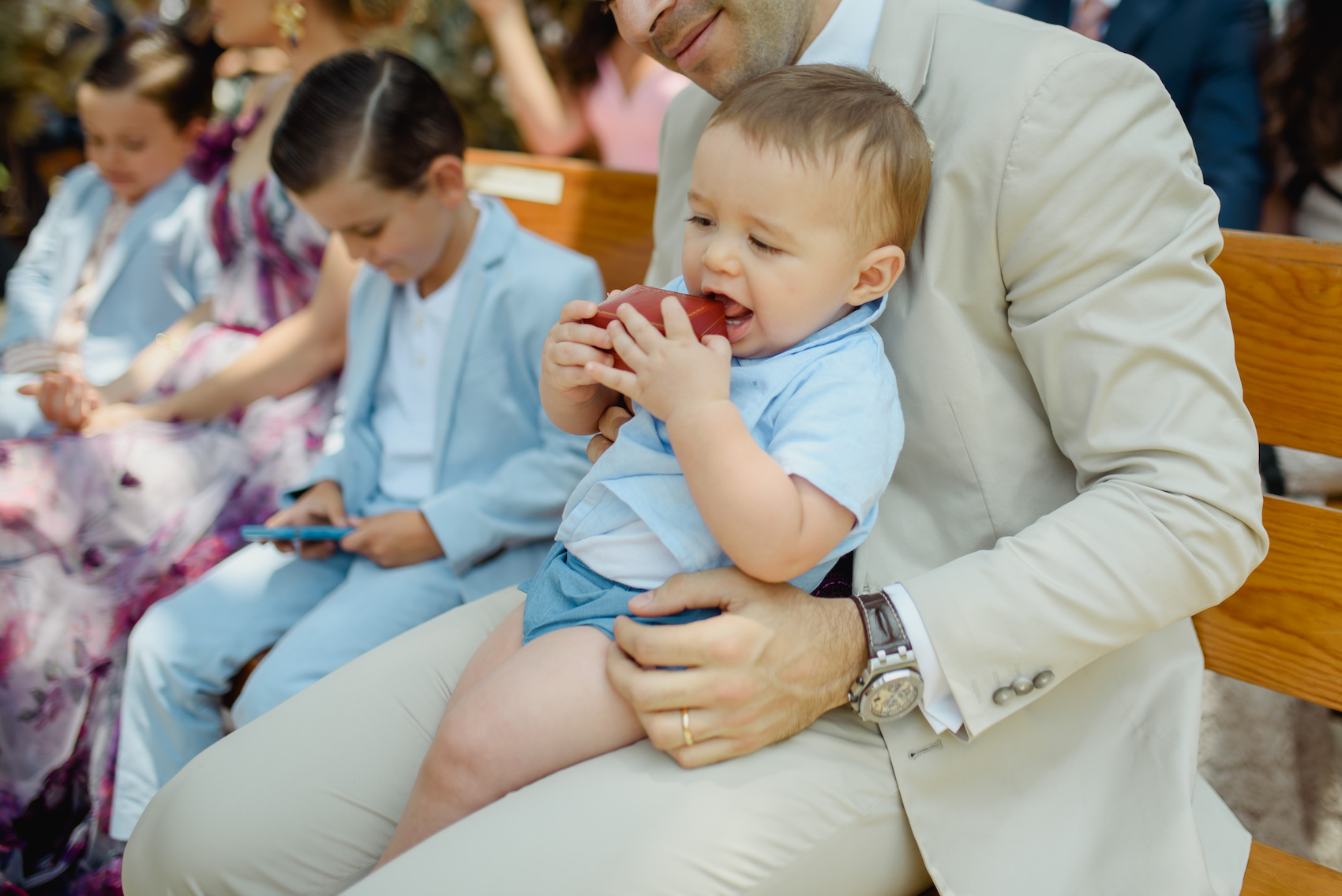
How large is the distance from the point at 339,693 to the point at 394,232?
1.10 meters

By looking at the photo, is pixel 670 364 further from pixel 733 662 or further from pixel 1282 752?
pixel 1282 752

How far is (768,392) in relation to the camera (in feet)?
4.11

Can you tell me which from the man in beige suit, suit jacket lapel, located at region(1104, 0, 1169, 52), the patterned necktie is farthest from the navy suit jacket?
the man in beige suit

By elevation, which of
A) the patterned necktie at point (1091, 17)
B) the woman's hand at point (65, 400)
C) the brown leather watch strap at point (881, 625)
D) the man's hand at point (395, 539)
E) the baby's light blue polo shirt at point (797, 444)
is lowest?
the man's hand at point (395, 539)

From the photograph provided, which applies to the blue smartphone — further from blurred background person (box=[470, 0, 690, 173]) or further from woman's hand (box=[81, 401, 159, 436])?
blurred background person (box=[470, 0, 690, 173])

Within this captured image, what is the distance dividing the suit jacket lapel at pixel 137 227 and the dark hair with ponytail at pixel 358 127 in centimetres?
114

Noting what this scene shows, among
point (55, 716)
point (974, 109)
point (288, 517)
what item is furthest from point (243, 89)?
point (974, 109)

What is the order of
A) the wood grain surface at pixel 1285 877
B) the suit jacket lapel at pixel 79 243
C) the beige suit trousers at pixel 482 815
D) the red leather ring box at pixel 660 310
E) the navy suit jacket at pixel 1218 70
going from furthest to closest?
1. the suit jacket lapel at pixel 79 243
2. the navy suit jacket at pixel 1218 70
3. the wood grain surface at pixel 1285 877
4. the red leather ring box at pixel 660 310
5. the beige suit trousers at pixel 482 815

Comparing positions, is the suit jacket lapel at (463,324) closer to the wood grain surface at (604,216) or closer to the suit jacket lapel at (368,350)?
the suit jacket lapel at (368,350)

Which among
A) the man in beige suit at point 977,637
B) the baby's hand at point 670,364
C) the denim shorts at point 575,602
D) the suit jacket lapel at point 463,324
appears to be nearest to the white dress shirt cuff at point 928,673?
the man in beige suit at point 977,637

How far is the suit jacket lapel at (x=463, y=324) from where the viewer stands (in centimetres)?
214

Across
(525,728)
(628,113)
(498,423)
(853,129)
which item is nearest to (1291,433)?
(853,129)

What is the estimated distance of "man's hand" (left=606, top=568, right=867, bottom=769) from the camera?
1.16 m

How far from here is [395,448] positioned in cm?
232
